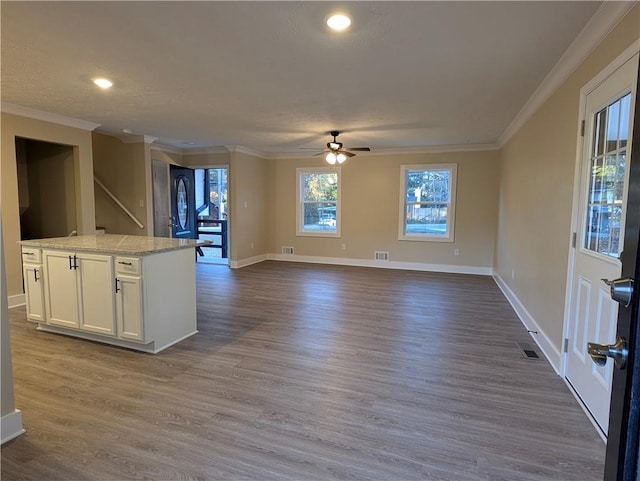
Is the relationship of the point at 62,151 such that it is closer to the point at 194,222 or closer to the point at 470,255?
the point at 194,222

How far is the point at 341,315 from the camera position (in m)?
4.23

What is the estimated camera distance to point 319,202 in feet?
25.9

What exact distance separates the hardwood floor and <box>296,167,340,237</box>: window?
13.1ft

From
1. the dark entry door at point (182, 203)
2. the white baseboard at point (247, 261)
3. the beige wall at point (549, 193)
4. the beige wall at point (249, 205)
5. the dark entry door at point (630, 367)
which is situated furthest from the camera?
the dark entry door at point (182, 203)

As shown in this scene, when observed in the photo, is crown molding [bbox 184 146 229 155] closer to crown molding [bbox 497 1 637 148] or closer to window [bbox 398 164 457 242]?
window [bbox 398 164 457 242]

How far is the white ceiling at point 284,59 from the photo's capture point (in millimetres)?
2146

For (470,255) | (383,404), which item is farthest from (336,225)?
(383,404)

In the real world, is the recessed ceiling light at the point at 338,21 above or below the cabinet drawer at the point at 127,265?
above

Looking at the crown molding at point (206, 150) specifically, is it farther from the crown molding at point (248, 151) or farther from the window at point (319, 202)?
the window at point (319, 202)

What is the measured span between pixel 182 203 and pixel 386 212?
4253 mm

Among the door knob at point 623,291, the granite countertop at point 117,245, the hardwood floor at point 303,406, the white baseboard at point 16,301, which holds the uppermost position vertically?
the door knob at point 623,291

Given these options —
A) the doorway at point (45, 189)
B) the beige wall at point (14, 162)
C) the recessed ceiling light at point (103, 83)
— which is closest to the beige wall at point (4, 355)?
the recessed ceiling light at point (103, 83)

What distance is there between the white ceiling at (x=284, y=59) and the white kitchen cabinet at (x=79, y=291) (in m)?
1.65

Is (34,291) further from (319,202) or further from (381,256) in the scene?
(381,256)
